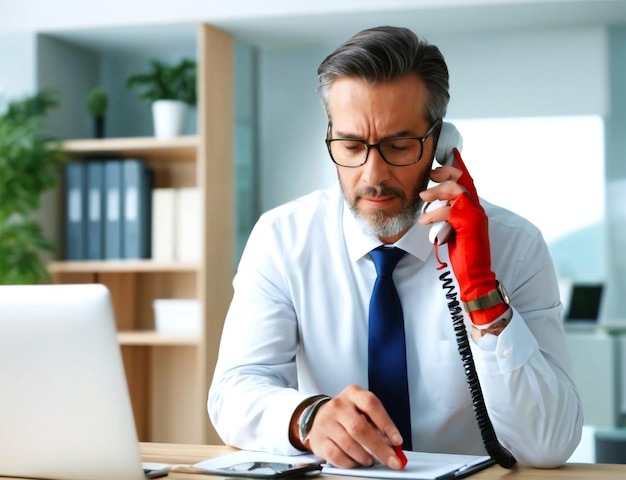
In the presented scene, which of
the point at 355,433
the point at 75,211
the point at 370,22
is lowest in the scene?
the point at 355,433

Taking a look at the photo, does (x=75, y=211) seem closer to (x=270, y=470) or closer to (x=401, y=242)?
(x=401, y=242)

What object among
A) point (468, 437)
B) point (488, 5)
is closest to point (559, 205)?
point (488, 5)

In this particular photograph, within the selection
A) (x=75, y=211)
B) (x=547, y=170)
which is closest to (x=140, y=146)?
(x=75, y=211)

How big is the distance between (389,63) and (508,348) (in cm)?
60

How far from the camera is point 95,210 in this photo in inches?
163

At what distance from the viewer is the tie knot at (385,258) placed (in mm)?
1865

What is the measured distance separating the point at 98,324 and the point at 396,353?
713 mm

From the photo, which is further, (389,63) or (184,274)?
(184,274)

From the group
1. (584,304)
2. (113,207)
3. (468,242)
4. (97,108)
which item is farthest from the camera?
(584,304)

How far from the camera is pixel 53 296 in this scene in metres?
1.27

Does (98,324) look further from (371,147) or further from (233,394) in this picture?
(371,147)

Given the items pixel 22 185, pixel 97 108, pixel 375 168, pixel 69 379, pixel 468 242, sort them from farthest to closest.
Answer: pixel 97 108 < pixel 22 185 < pixel 375 168 < pixel 468 242 < pixel 69 379

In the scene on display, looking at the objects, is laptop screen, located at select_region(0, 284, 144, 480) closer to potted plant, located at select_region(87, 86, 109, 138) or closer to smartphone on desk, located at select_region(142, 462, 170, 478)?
smartphone on desk, located at select_region(142, 462, 170, 478)

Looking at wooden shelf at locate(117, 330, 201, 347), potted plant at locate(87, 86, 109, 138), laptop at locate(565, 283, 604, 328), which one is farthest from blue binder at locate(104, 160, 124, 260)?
laptop at locate(565, 283, 604, 328)
